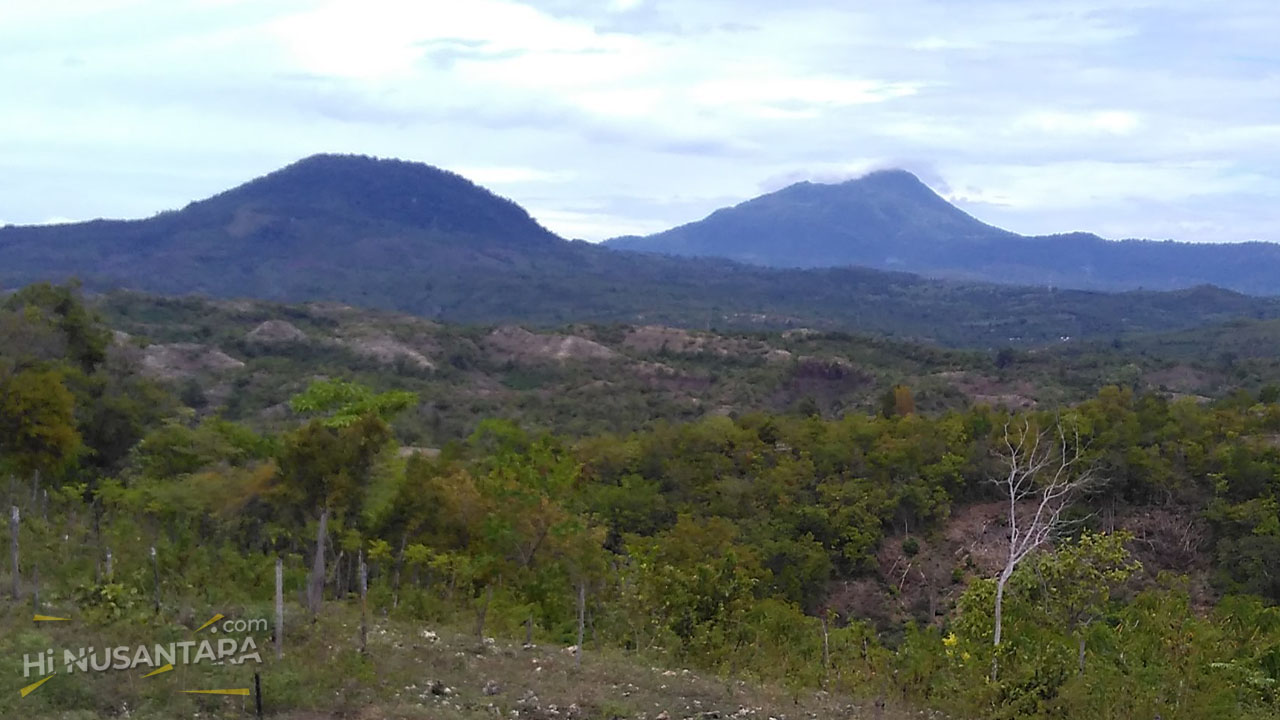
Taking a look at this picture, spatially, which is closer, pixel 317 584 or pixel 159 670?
pixel 159 670

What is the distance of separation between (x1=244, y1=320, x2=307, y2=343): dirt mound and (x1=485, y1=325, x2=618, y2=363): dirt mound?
15030 mm

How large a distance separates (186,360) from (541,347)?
1066 inches

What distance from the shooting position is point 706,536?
19.4 m

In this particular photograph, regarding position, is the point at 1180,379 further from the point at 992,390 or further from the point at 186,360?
the point at 186,360

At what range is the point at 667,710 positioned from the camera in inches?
367

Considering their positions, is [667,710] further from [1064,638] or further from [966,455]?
[966,455]

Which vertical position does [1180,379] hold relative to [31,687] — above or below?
below

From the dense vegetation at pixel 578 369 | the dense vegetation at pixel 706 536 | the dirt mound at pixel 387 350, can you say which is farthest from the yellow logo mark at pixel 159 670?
the dirt mound at pixel 387 350

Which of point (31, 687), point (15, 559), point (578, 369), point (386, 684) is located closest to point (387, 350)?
point (578, 369)

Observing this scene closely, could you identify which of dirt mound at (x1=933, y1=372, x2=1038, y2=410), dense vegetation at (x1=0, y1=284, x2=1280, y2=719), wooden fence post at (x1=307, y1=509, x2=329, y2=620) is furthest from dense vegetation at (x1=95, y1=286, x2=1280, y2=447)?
wooden fence post at (x1=307, y1=509, x2=329, y2=620)

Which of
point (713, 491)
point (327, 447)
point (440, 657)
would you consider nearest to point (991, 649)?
point (440, 657)

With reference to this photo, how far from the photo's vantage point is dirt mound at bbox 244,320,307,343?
235 ft

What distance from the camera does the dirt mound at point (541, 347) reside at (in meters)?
75.6

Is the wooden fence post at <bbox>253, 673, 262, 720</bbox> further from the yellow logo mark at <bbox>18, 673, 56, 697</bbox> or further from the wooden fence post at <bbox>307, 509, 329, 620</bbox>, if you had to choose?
the wooden fence post at <bbox>307, 509, 329, 620</bbox>
